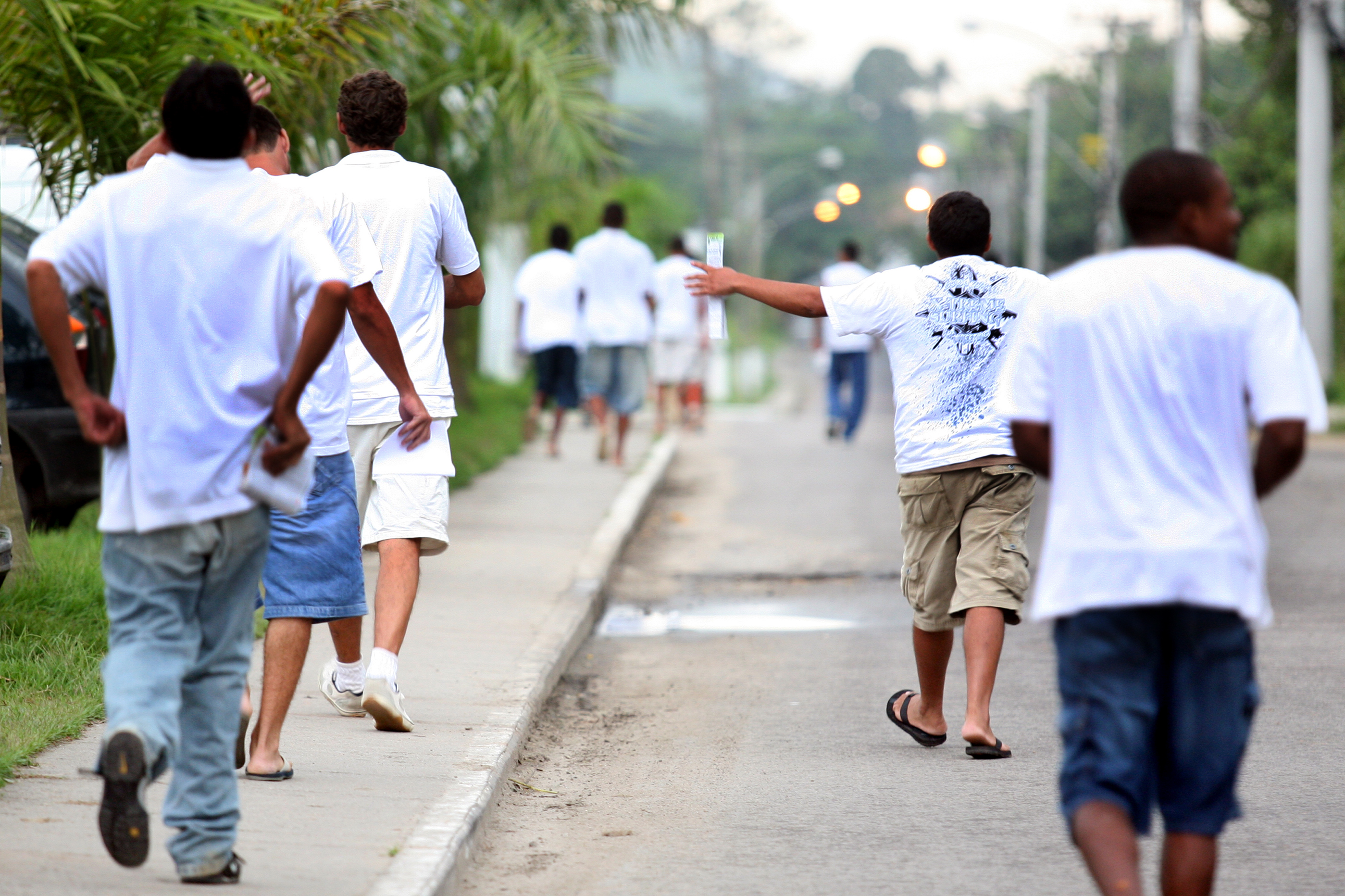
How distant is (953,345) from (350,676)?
225cm

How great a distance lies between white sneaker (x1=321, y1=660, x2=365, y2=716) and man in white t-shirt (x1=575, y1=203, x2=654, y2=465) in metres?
8.88

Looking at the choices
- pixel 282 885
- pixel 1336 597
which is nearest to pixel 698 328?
pixel 1336 597

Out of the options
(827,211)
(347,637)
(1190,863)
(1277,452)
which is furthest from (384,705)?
(827,211)

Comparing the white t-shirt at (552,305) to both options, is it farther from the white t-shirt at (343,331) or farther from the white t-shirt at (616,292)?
the white t-shirt at (343,331)

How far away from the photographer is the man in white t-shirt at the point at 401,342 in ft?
18.2

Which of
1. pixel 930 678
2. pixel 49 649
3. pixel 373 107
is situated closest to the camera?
pixel 373 107

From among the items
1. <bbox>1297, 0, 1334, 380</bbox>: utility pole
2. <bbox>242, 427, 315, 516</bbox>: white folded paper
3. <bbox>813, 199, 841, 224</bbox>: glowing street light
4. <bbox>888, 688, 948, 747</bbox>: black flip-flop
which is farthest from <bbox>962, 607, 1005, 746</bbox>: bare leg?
<bbox>1297, 0, 1334, 380</bbox>: utility pole

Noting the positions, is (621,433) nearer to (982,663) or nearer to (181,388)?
(982,663)

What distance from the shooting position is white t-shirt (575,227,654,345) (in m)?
14.7

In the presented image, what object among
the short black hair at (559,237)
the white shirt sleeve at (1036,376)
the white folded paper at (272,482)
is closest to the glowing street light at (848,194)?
the short black hair at (559,237)

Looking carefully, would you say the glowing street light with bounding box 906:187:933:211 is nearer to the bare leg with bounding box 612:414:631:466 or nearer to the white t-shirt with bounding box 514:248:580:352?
the bare leg with bounding box 612:414:631:466

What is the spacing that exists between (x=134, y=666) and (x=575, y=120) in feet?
24.9

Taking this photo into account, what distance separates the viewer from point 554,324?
15312 millimetres

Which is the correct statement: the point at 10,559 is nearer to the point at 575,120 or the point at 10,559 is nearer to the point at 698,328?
the point at 575,120
